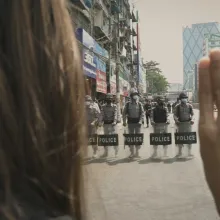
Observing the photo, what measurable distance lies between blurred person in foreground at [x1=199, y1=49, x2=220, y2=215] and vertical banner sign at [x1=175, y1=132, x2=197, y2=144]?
32.1ft

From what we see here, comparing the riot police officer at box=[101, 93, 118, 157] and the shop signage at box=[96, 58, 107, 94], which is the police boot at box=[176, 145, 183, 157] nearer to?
the riot police officer at box=[101, 93, 118, 157]

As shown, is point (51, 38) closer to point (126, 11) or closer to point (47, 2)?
point (47, 2)

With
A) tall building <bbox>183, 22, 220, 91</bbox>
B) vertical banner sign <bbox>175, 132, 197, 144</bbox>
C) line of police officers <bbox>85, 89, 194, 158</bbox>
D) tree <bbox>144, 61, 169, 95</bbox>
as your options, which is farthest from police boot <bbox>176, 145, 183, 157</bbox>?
tall building <bbox>183, 22, 220, 91</bbox>

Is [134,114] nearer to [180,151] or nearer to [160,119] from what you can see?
[160,119]

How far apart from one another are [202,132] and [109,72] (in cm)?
2839

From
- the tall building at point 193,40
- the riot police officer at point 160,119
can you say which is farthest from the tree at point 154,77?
the riot police officer at point 160,119

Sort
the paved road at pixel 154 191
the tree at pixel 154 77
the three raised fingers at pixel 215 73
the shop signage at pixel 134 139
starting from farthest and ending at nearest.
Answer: the tree at pixel 154 77
the shop signage at pixel 134 139
the paved road at pixel 154 191
the three raised fingers at pixel 215 73

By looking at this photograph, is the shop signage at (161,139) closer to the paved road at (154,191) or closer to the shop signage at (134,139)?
the shop signage at (134,139)

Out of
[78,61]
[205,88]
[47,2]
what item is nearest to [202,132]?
[205,88]

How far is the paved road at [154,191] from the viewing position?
4.68 metres

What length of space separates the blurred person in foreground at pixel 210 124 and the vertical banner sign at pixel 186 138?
9786 millimetres

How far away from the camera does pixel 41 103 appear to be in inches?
30.6

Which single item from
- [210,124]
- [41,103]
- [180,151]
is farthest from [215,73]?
[180,151]

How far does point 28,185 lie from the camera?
0.73m
